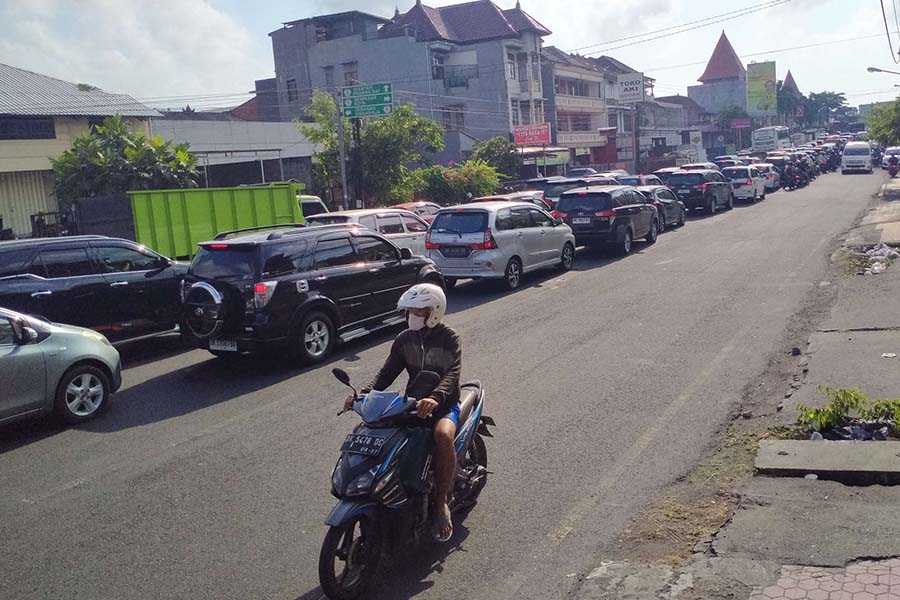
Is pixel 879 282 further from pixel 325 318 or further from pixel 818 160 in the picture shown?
pixel 818 160

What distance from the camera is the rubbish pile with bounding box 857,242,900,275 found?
51.6 ft

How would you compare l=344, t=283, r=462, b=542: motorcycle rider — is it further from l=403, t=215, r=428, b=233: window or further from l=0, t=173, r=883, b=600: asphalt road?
l=403, t=215, r=428, b=233: window

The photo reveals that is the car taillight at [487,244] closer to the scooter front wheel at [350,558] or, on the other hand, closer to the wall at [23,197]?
the scooter front wheel at [350,558]

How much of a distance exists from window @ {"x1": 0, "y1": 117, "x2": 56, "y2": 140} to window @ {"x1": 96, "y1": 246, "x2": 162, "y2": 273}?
19.7 meters

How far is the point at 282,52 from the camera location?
58.7 metres

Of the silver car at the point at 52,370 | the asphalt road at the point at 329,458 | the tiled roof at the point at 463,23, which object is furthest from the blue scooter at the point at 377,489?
the tiled roof at the point at 463,23

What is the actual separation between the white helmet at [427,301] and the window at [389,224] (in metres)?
11.9

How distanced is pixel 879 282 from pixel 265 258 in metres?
10.5

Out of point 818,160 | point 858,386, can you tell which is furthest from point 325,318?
point 818,160

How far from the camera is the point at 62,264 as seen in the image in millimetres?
11398

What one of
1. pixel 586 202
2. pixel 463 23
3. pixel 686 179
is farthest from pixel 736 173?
pixel 463 23

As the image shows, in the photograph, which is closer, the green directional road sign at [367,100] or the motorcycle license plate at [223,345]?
the motorcycle license plate at [223,345]

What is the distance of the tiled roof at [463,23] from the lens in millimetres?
54031

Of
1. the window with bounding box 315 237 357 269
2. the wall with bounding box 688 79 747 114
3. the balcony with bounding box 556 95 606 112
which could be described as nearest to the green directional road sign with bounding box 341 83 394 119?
the window with bounding box 315 237 357 269
